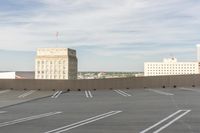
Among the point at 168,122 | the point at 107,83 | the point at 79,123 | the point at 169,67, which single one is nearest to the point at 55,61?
the point at 169,67

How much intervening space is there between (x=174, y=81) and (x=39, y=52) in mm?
142130

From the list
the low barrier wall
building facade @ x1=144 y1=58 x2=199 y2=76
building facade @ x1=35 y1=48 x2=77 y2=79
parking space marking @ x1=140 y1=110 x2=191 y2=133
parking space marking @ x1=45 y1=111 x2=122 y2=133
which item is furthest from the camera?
building facade @ x1=35 y1=48 x2=77 y2=79

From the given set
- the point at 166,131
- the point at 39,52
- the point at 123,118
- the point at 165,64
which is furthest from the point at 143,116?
the point at 39,52

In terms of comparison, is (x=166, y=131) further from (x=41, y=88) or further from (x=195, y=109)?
(x=41, y=88)

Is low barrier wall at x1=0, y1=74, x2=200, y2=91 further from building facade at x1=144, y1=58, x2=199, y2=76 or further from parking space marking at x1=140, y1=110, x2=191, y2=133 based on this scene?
building facade at x1=144, y1=58, x2=199, y2=76

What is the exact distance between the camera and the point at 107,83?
163 feet

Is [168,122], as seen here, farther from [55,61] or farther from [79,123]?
[55,61]

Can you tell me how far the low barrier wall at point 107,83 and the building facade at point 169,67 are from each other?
376ft

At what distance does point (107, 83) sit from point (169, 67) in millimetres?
119776

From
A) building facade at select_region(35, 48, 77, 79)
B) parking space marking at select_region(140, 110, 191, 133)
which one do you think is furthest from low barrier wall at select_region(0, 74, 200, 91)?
building facade at select_region(35, 48, 77, 79)

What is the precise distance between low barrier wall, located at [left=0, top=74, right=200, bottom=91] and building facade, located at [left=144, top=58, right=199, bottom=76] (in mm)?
114649

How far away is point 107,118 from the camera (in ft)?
57.8

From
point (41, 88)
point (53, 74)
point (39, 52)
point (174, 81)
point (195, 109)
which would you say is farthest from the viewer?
point (53, 74)

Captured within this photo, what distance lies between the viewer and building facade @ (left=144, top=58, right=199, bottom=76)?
16600 cm
